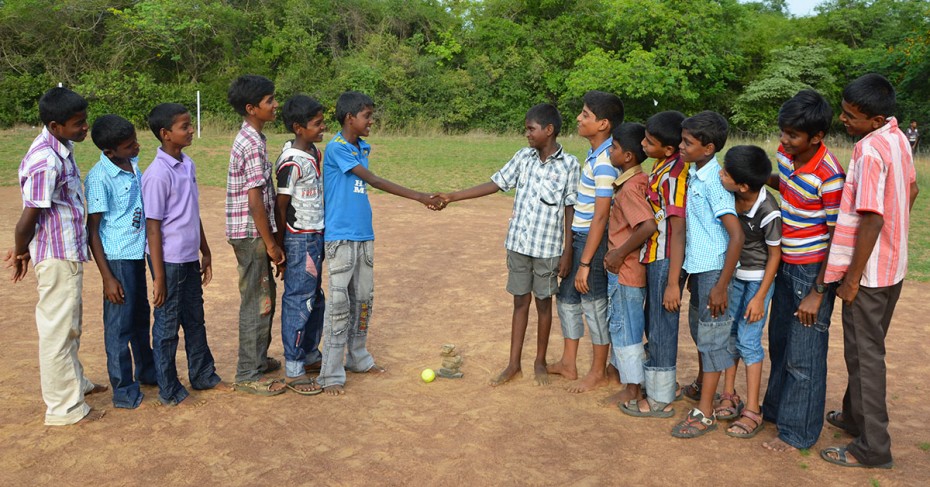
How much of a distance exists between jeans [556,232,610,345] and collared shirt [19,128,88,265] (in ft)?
9.94

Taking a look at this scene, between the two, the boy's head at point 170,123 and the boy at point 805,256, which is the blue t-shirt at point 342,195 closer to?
the boy's head at point 170,123

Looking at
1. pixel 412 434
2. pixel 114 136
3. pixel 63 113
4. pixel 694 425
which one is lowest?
pixel 412 434

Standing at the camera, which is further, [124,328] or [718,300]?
[124,328]

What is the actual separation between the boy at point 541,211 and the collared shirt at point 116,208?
2260 mm

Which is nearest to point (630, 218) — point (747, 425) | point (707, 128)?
point (707, 128)

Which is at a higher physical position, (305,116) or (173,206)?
(305,116)

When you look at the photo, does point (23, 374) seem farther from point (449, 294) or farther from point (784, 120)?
point (784, 120)

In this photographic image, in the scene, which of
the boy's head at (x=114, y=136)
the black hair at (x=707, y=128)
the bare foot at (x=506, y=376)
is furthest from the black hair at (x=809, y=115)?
the boy's head at (x=114, y=136)

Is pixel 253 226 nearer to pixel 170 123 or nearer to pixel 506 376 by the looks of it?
pixel 170 123

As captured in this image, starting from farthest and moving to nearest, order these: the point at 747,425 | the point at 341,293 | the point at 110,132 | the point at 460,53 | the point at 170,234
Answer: the point at 460,53, the point at 341,293, the point at 170,234, the point at 110,132, the point at 747,425

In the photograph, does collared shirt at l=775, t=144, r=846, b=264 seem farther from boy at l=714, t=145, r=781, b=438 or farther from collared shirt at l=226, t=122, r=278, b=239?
collared shirt at l=226, t=122, r=278, b=239

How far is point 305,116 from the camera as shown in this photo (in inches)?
183

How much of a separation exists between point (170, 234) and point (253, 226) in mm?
494

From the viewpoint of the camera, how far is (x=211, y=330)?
242 inches
